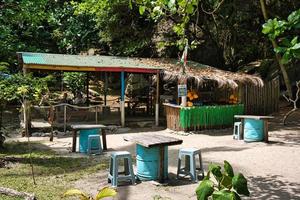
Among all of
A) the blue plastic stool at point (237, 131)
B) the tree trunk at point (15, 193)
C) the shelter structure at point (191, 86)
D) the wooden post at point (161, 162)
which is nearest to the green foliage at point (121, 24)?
the shelter structure at point (191, 86)

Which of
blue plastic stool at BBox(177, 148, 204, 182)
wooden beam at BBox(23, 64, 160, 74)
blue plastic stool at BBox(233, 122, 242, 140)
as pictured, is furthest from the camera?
wooden beam at BBox(23, 64, 160, 74)

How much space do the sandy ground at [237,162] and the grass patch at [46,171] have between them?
40 centimetres

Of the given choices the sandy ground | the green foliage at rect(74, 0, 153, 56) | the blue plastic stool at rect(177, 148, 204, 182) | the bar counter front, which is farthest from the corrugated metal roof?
the blue plastic stool at rect(177, 148, 204, 182)

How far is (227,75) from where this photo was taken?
16.8 metres

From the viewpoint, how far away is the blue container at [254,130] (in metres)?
12.5

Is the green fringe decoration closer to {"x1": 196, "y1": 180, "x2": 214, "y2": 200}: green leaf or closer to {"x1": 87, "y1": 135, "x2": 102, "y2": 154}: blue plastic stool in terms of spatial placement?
{"x1": 87, "y1": 135, "x2": 102, "y2": 154}: blue plastic stool

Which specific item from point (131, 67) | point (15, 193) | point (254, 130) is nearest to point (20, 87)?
point (15, 193)

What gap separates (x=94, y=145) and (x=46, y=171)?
7.50 feet

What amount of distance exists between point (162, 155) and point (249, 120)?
5.69m

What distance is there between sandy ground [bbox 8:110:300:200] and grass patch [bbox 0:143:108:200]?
1.31 ft

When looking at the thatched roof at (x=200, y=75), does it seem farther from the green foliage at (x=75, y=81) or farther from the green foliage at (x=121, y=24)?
the green foliage at (x=75, y=81)

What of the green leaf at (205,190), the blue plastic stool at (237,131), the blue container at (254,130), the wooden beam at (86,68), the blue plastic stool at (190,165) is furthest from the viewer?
the wooden beam at (86,68)

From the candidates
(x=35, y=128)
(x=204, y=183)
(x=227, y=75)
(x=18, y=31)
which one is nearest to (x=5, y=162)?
(x=35, y=128)

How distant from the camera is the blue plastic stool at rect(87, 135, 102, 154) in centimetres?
1076
